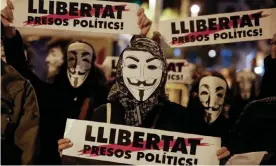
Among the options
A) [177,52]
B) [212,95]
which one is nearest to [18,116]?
[177,52]

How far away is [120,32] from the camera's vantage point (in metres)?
1.85

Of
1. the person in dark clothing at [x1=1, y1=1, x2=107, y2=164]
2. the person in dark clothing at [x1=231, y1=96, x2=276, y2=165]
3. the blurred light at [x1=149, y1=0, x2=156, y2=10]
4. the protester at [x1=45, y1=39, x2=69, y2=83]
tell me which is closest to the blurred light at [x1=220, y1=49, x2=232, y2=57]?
the person in dark clothing at [x1=231, y1=96, x2=276, y2=165]

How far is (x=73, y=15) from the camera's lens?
187 centimetres

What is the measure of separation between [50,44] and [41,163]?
60 centimetres

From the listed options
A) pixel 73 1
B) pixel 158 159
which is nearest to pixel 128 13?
pixel 73 1

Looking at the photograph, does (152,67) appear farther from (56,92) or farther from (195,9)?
(56,92)

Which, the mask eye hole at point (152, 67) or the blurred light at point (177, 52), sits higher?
the blurred light at point (177, 52)

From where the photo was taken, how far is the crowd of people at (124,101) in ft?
5.98

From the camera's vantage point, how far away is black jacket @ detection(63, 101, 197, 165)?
6.01ft

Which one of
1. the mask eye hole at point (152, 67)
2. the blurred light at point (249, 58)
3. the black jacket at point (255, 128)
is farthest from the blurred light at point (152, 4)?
the black jacket at point (255, 128)

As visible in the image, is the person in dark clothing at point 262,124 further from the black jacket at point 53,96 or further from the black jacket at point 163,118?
the black jacket at point 53,96

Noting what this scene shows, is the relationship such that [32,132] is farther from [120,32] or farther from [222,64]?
[222,64]

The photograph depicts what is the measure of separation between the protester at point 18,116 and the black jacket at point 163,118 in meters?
0.21

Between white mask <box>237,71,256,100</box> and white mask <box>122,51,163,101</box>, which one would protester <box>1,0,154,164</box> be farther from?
white mask <box>237,71,256,100</box>
